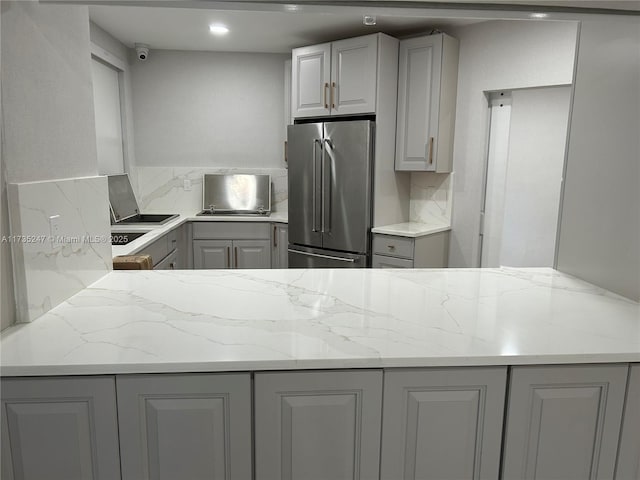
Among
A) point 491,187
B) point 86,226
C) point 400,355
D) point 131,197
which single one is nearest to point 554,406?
point 400,355

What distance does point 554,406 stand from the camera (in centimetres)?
119

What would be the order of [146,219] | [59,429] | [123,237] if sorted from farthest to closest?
[146,219]
[123,237]
[59,429]

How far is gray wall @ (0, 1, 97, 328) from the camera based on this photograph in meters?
1.21

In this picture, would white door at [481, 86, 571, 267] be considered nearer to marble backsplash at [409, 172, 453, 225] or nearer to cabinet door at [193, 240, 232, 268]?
marble backsplash at [409, 172, 453, 225]

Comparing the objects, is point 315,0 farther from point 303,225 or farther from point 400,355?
point 303,225

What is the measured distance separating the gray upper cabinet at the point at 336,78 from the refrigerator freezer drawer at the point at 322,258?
3.57ft

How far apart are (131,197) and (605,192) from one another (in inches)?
146

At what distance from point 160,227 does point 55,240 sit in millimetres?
2148

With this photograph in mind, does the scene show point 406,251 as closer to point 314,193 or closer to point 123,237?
point 314,193

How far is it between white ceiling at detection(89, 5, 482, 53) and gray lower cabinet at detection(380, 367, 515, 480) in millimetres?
2615

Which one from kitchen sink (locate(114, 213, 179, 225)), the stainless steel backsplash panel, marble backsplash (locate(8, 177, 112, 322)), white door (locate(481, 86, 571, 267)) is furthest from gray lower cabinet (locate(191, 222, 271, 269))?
marble backsplash (locate(8, 177, 112, 322))

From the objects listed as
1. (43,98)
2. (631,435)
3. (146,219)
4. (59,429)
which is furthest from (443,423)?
(146,219)

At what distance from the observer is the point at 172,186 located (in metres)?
4.69

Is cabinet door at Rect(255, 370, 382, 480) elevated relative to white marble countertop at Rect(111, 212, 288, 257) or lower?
lower
